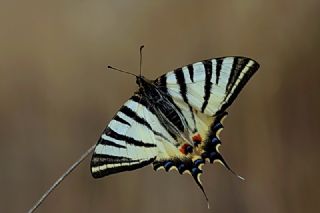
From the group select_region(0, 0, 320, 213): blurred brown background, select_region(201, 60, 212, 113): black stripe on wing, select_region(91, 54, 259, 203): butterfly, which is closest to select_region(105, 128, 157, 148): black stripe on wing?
select_region(91, 54, 259, 203): butterfly

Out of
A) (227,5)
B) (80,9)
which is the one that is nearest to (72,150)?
(80,9)

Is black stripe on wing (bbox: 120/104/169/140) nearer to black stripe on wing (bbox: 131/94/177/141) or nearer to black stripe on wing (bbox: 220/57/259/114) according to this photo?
black stripe on wing (bbox: 131/94/177/141)

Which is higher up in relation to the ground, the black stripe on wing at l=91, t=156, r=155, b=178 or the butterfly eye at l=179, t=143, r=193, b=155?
the black stripe on wing at l=91, t=156, r=155, b=178

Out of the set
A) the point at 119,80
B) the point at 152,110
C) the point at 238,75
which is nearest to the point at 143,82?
the point at 152,110

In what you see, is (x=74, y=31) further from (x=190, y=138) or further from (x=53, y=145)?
(x=190, y=138)

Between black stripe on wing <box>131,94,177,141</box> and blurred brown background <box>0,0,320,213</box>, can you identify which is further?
blurred brown background <box>0,0,320,213</box>

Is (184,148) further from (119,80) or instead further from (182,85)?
(119,80)

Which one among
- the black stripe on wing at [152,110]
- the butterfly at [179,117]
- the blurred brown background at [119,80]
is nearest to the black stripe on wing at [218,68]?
the butterfly at [179,117]
